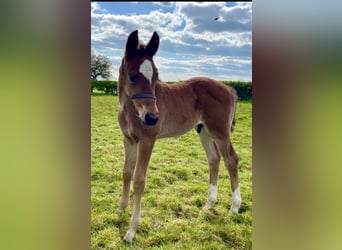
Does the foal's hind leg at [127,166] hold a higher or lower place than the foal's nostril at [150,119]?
lower

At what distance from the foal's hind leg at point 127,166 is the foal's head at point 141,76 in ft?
0.43

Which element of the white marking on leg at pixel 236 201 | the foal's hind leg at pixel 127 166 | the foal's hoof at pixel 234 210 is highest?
the foal's hind leg at pixel 127 166

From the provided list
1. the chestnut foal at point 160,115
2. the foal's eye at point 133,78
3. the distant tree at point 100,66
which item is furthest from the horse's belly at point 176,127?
the distant tree at point 100,66

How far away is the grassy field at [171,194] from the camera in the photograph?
1.32m

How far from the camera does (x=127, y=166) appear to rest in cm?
139

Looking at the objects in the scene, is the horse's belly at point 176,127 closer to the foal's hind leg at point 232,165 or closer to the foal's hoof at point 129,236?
the foal's hind leg at point 232,165

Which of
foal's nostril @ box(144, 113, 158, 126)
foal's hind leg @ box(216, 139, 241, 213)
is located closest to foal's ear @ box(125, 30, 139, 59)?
foal's nostril @ box(144, 113, 158, 126)

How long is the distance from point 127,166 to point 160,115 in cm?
27
